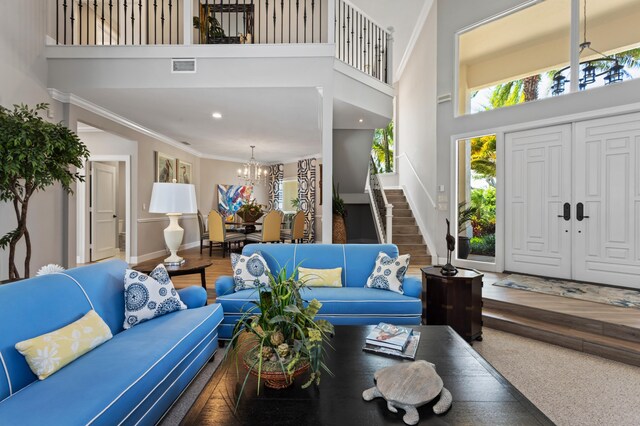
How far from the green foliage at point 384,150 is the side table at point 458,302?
7052mm

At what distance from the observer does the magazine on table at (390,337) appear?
1771 mm

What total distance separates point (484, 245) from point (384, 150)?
17.3ft

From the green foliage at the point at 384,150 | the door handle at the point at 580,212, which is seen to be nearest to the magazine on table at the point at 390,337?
the door handle at the point at 580,212

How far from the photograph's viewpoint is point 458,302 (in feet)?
9.48

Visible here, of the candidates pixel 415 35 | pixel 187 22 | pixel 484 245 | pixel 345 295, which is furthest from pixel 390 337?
pixel 415 35

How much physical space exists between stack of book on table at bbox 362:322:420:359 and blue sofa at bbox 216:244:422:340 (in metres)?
0.75

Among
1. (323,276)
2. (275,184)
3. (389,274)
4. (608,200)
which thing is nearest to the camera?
(389,274)

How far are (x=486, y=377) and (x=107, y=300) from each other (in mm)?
2283

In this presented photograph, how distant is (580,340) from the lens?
2.84m

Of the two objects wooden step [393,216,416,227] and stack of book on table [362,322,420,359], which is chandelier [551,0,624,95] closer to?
wooden step [393,216,416,227]

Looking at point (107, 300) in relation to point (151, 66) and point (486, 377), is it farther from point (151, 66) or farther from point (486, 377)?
point (151, 66)

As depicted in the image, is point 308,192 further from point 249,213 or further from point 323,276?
point 323,276

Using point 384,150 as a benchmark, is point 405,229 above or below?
below

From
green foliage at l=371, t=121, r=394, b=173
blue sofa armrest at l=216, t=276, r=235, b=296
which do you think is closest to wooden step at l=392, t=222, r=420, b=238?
green foliage at l=371, t=121, r=394, b=173
